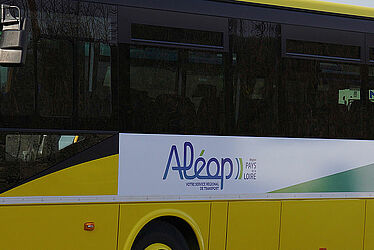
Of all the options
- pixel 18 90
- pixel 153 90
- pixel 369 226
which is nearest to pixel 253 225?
pixel 369 226

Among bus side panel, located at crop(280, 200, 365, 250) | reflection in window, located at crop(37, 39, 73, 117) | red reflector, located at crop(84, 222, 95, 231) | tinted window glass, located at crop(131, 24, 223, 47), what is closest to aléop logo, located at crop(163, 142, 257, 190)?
bus side panel, located at crop(280, 200, 365, 250)

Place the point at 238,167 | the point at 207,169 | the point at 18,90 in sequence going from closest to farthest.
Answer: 1. the point at 18,90
2. the point at 207,169
3. the point at 238,167

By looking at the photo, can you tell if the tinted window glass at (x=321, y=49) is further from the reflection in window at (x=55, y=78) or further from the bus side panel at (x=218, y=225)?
the reflection in window at (x=55, y=78)

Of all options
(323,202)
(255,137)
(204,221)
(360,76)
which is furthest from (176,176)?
(360,76)

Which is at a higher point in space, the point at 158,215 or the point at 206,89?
the point at 206,89

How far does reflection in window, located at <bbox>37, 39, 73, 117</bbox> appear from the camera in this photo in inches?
311

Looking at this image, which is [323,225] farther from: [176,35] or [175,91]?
[176,35]

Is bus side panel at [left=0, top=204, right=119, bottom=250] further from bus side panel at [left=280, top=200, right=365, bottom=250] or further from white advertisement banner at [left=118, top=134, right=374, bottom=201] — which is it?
bus side panel at [left=280, top=200, right=365, bottom=250]

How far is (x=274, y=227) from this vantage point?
9555 millimetres

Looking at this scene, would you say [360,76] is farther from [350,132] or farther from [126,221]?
[126,221]

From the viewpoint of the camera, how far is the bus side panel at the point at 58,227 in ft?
25.1

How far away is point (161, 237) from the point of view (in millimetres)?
8852

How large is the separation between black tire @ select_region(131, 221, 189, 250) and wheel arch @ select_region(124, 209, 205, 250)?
8cm

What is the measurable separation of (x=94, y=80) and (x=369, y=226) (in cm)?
451
